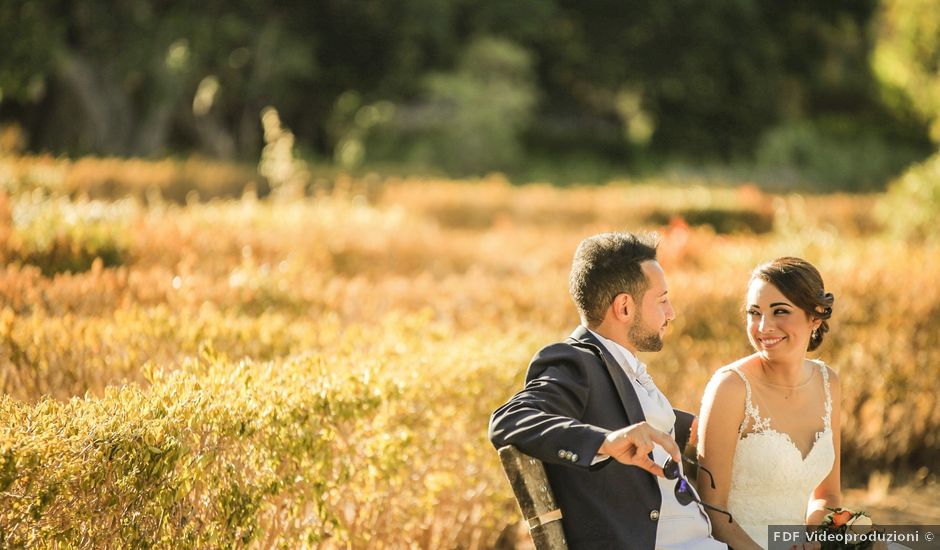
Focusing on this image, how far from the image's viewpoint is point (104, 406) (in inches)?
132

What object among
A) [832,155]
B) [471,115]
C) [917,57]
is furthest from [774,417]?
[832,155]

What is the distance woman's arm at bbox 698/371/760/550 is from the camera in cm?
344

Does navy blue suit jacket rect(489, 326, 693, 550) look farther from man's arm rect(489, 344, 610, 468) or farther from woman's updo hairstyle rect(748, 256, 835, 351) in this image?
woman's updo hairstyle rect(748, 256, 835, 351)

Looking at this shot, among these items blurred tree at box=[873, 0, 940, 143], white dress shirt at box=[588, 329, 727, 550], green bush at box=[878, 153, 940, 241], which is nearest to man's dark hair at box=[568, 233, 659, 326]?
white dress shirt at box=[588, 329, 727, 550]

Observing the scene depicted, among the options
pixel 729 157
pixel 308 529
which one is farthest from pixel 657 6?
pixel 308 529

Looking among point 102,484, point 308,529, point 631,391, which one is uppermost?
point 631,391

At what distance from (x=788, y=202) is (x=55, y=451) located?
55.3ft

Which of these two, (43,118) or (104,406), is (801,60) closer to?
(43,118)

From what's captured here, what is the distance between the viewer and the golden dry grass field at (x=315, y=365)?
3270mm

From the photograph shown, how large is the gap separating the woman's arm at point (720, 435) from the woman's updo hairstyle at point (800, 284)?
1.10ft

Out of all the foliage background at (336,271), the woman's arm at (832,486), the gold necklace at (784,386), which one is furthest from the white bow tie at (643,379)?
the foliage background at (336,271)

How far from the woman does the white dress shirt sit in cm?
21

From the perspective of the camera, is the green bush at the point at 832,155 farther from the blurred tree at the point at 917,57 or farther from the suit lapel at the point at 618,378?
the suit lapel at the point at 618,378

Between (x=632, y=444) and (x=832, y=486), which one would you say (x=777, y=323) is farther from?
(x=632, y=444)
